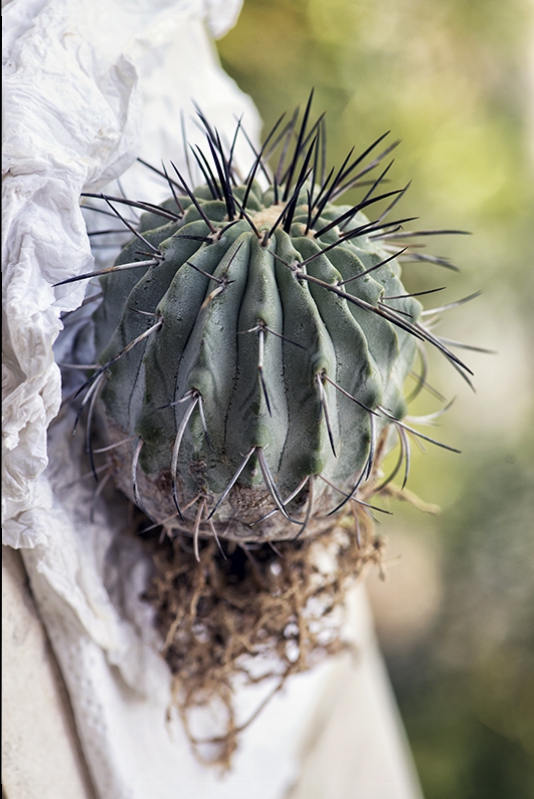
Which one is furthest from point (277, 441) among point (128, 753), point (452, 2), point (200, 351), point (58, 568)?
point (452, 2)

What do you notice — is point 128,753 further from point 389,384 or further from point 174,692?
point 389,384

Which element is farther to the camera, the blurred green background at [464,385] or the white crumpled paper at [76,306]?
the blurred green background at [464,385]

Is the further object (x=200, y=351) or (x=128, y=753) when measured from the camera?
(x=128, y=753)

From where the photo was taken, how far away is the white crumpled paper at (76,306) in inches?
14.6

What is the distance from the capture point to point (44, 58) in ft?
1.31

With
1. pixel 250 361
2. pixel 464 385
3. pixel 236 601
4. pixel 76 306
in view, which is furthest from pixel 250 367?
pixel 464 385

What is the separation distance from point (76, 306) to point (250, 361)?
108mm

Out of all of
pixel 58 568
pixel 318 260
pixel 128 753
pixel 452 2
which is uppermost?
pixel 452 2

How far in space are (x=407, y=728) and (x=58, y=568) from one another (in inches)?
54.0

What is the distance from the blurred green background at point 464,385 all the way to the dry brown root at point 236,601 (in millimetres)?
959

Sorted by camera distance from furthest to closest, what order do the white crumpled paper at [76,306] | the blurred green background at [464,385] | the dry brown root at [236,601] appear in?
the blurred green background at [464,385] → the dry brown root at [236,601] → the white crumpled paper at [76,306]

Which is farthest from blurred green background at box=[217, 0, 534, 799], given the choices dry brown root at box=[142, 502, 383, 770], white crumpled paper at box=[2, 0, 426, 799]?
dry brown root at box=[142, 502, 383, 770]

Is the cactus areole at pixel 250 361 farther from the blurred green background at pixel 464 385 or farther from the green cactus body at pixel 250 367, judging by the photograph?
the blurred green background at pixel 464 385

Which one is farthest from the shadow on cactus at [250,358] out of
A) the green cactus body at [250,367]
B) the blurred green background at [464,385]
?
the blurred green background at [464,385]
